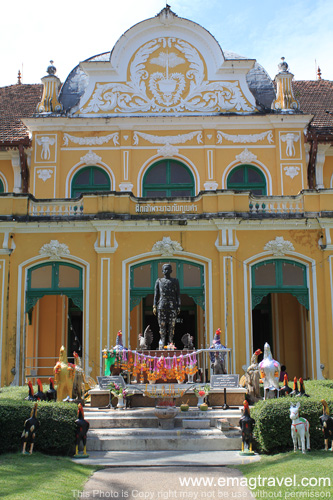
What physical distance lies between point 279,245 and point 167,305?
4467 mm

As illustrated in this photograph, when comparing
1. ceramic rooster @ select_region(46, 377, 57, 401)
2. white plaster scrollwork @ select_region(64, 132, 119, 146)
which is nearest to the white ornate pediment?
white plaster scrollwork @ select_region(64, 132, 119, 146)

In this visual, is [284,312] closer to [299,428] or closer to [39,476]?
[299,428]

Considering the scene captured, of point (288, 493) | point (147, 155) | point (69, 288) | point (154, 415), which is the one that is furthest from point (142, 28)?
point (288, 493)

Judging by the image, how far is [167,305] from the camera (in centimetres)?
1593

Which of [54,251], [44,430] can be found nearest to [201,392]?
[44,430]

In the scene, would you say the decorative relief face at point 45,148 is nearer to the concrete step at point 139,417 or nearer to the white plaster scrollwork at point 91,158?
the white plaster scrollwork at point 91,158

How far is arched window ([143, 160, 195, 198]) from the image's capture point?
2089 centimetres

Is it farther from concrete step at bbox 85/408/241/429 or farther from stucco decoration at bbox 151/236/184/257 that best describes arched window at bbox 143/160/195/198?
concrete step at bbox 85/408/241/429

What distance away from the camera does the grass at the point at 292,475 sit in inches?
312

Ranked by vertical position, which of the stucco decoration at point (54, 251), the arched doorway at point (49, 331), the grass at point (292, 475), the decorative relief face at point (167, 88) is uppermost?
the decorative relief face at point (167, 88)

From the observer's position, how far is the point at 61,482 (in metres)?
8.67

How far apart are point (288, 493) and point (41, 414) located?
487 centimetres

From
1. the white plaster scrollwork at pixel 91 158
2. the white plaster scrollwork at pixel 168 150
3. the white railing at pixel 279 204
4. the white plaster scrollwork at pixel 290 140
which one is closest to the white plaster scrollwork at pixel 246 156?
the white plaster scrollwork at pixel 290 140

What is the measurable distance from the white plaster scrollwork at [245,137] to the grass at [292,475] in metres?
12.8
